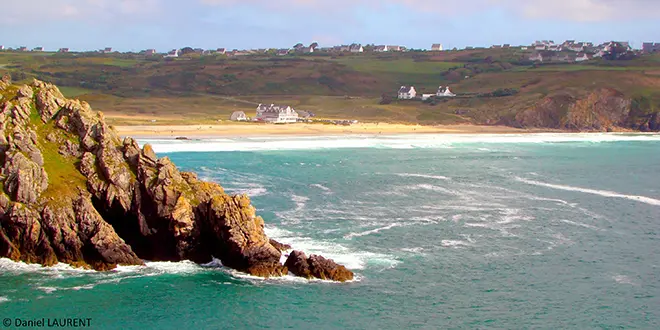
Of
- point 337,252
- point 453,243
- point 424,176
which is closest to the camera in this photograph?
point 337,252

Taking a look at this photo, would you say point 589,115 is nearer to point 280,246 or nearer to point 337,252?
point 337,252

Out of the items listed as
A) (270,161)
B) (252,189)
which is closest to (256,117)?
(270,161)

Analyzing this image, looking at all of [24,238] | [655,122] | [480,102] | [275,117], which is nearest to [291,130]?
[275,117]

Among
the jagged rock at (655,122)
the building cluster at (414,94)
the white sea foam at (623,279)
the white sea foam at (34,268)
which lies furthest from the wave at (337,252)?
the building cluster at (414,94)

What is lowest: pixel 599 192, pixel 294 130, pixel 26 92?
pixel 599 192

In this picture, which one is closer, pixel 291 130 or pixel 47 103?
pixel 47 103

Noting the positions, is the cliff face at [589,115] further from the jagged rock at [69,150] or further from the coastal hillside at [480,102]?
the jagged rock at [69,150]

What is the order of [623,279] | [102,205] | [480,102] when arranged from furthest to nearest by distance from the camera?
[480,102] → [102,205] → [623,279]
